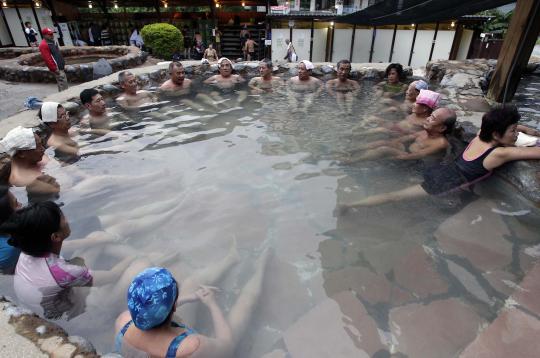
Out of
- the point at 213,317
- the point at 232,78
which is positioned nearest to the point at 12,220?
the point at 213,317

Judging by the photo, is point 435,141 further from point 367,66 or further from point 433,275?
point 367,66

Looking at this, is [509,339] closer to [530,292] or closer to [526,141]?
[530,292]

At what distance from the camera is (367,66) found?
10484 mm

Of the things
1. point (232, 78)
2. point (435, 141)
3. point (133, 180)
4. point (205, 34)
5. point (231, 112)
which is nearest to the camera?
point (133, 180)

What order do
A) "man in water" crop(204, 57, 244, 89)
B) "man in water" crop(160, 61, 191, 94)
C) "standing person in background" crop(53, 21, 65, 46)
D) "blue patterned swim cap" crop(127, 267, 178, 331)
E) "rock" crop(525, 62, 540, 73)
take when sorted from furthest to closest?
"standing person in background" crop(53, 21, 65, 46) < "rock" crop(525, 62, 540, 73) < "man in water" crop(204, 57, 244, 89) < "man in water" crop(160, 61, 191, 94) < "blue patterned swim cap" crop(127, 267, 178, 331)

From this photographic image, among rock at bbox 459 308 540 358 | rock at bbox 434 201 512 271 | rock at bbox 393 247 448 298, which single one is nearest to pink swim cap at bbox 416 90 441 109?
rock at bbox 434 201 512 271

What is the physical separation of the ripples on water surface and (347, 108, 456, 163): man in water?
0.26 metres

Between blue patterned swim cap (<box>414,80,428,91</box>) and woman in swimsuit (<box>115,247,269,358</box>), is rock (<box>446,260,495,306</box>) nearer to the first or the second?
woman in swimsuit (<box>115,247,269,358</box>)

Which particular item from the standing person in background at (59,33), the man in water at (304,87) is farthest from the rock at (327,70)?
the standing person in background at (59,33)

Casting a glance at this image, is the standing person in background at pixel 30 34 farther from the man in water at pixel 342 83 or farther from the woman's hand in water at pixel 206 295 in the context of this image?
the woman's hand in water at pixel 206 295

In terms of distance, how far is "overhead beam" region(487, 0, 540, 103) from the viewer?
5009mm

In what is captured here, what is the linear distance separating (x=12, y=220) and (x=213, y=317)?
5.18ft

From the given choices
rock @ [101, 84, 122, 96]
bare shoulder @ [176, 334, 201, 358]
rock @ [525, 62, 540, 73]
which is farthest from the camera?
rock @ [525, 62, 540, 73]

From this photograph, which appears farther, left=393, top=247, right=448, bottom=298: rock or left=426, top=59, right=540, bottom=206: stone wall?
left=426, top=59, right=540, bottom=206: stone wall
